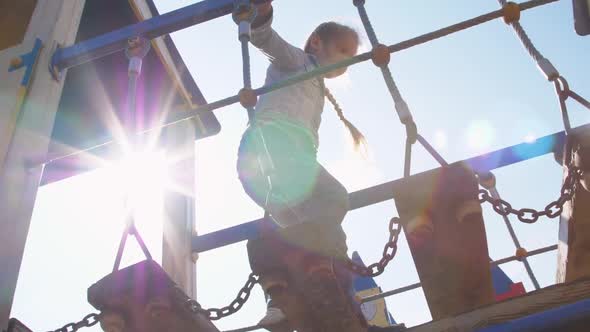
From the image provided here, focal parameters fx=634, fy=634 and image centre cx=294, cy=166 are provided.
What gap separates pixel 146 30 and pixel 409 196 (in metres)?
1.53

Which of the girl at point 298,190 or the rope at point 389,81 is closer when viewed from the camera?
the girl at point 298,190

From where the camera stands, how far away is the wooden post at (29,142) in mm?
2223

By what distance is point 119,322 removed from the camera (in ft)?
5.95

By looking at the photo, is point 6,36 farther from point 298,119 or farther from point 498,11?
point 498,11

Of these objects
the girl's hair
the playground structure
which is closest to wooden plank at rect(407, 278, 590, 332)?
the playground structure

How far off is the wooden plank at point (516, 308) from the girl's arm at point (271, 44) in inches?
62.6

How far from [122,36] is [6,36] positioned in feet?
2.41

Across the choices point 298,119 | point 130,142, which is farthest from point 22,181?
point 298,119

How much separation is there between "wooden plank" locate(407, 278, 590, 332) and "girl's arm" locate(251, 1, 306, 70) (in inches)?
62.6

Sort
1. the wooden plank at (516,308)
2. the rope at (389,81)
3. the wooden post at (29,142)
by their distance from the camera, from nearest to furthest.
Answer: the wooden plank at (516,308), the rope at (389,81), the wooden post at (29,142)

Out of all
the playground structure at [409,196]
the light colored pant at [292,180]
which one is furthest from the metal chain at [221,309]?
the light colored pant at [292,180]

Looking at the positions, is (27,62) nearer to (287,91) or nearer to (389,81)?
(287,91)

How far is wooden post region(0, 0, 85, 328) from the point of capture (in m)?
2.22

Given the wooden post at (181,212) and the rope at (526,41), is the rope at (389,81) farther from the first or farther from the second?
the wooden post at (181,212)
